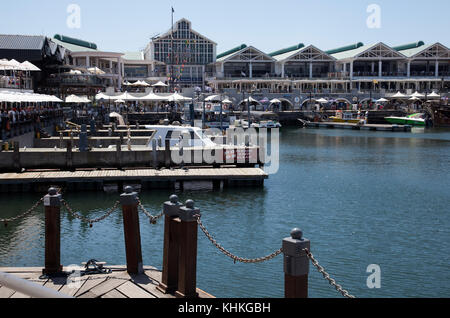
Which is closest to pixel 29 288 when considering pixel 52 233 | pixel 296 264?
pixel 296 264

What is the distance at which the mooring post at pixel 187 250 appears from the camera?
10242 mm

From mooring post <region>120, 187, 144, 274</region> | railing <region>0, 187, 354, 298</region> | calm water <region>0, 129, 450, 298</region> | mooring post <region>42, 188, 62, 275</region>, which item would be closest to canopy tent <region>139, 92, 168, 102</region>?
calm water <region>0, 129, 450, 298</region>

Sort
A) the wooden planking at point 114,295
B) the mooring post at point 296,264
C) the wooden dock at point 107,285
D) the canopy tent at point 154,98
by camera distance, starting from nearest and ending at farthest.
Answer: the mooring post at point 296,264 < the wooden planking at point 114,295 < the wooden dock at point 107,285 < the canopy tent at point 154,98

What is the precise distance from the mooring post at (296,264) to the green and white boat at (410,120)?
281 feet

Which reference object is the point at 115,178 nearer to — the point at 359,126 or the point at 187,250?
the point at 187,250

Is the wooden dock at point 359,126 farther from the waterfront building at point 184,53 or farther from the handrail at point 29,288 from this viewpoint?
the handrail at point 29,288

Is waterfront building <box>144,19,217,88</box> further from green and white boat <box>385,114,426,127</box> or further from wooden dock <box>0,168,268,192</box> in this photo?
wooden dock <box>0,168,268,192</box>

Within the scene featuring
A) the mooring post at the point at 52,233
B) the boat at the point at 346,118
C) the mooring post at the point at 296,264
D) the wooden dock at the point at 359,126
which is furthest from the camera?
the boat at the point at 346,118

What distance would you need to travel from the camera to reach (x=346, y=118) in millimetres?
91688

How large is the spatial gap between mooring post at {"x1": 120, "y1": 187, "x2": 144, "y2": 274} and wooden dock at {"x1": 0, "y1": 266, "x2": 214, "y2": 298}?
22cm

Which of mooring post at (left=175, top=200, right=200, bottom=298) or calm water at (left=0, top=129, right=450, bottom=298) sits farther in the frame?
calm water at (left=0, top=129, right=450, bottom=298)

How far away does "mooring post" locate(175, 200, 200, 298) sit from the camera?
→ 10242mm

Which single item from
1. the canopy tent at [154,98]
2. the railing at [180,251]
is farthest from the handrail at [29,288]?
the canopy tent at [154,98]
